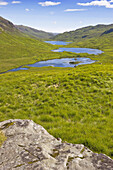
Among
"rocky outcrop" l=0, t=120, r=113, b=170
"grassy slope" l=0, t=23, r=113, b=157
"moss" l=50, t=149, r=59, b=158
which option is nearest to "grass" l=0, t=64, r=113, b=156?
"grassy slope" l=0, t=23, r=113, b=157

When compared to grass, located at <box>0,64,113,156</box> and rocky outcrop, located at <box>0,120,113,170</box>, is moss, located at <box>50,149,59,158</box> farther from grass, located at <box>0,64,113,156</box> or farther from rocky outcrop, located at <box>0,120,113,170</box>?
grass, located at <box>0,64,113,156</box>

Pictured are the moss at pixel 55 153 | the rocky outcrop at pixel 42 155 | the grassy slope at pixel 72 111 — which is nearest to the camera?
the rocky outcrop at pixel 42 155

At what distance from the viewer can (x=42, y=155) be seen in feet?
15.8

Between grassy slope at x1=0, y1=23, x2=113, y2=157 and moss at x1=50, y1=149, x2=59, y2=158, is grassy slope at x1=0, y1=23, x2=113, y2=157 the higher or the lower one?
the lower one

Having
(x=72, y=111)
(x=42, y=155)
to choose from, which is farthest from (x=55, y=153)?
(x=72, y=111)

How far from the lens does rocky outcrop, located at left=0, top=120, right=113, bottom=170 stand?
4277mm

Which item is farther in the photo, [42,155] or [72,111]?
[72,111]

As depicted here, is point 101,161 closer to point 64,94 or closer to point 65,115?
point 65,115

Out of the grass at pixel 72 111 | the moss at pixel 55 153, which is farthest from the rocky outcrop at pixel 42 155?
the grass at pixel 72 111

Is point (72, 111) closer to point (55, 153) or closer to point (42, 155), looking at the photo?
point (55, 153)

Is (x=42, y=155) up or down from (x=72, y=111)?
up

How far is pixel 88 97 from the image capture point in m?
14.6

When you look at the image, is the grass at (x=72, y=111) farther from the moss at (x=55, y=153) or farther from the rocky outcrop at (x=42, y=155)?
the moss at (x=55, y=153)

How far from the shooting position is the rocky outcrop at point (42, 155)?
4.28 m
